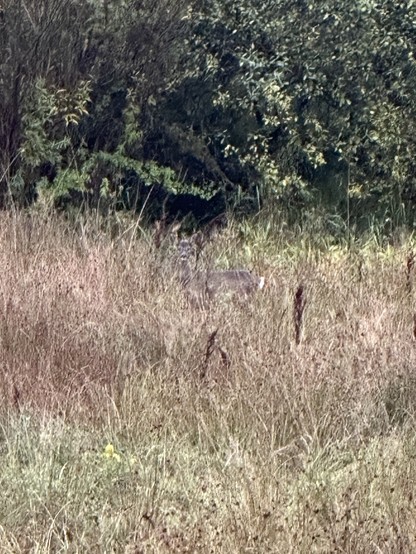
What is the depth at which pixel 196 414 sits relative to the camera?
4.69 meters

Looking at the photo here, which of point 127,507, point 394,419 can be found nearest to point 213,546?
point 127,507

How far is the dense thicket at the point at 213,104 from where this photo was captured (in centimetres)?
977

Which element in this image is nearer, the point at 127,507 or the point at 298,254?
the point at 127,507

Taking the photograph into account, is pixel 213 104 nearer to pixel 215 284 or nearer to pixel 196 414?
pixel 215 284

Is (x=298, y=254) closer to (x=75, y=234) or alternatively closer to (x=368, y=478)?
(x=75, y=234)

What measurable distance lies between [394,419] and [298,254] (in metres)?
4.72

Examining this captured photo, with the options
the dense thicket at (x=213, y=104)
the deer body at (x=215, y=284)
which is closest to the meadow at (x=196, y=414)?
the deer body at (x=215, y=284)

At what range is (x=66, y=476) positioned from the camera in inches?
161

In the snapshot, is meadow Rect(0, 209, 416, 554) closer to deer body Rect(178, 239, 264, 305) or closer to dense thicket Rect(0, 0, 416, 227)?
deer body Rect(178, 239, 264, 305)

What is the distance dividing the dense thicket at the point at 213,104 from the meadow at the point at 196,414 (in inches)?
108

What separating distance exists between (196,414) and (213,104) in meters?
6.51

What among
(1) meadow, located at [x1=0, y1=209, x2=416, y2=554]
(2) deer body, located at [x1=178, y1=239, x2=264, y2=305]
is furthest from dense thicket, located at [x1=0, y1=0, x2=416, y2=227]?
(2) deer body, located at [x1=178, y1=239, x2=264, y2=305]

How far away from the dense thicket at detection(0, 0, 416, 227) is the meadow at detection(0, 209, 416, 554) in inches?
108

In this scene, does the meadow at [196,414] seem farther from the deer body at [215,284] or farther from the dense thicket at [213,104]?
the dense thicket at [213,104]
